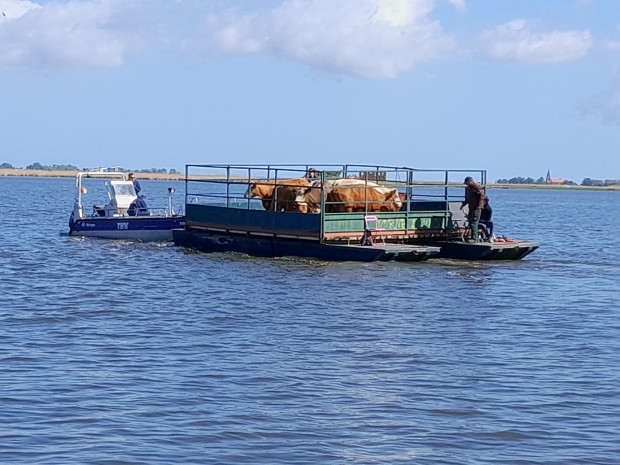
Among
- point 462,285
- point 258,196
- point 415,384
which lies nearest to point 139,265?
point 258,196

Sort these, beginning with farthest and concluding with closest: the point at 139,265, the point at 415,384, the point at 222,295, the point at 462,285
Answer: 1. the point at 139,265
2. the point at 462,285
3. the point at 222,295
4. the point at 415,384

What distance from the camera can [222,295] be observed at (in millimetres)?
20531

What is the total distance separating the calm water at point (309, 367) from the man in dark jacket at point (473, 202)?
9.47 ft

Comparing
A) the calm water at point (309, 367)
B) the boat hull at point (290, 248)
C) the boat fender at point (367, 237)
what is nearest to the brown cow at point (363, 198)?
the boat fender at point (367, 237)

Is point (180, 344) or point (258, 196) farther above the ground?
point (258, 196)

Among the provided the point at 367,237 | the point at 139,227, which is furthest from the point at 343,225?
the point at 139,227

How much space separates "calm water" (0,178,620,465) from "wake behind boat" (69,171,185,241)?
821cm

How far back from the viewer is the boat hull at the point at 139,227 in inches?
1291

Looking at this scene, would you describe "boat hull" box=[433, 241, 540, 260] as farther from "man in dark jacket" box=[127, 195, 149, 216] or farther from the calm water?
"man in dark jacket" box=[127, 195, 149, 216]

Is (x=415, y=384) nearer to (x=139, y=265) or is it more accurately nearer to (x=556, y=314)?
(x=556, y=314)

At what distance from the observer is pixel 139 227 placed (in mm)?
32969

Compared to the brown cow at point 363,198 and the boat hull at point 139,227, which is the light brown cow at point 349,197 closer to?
the brown cow at point 363,198

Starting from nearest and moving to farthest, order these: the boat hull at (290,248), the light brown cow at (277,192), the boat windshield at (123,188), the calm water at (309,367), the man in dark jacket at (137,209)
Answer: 1. the calm water at (309,367)
2. the boat hull at (290,248)
3. the light brown cow at (277,192)
4. the man in dark jacket at (137,209)
5. the boat windshield at (123,188)

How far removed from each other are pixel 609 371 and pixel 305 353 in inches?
154
